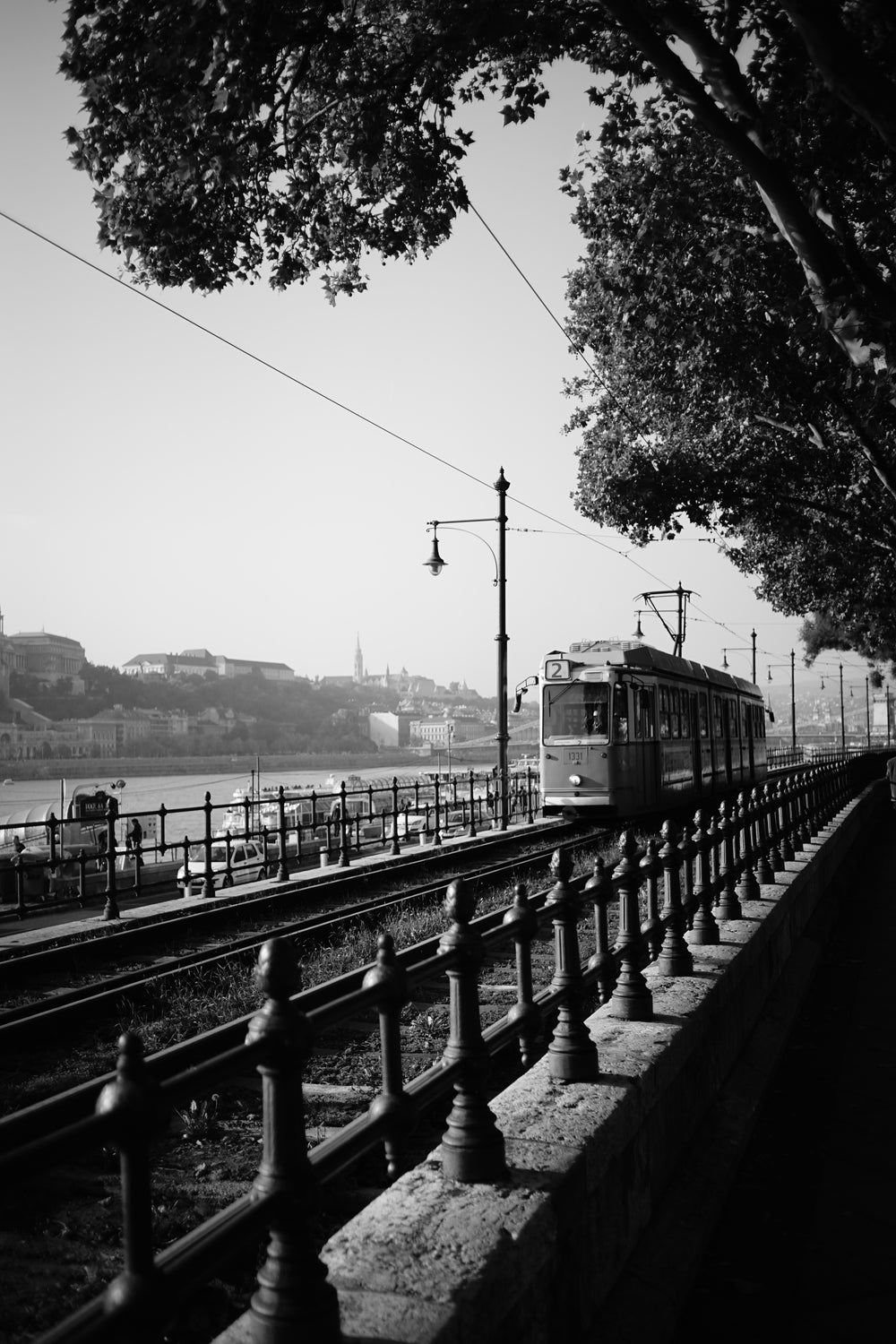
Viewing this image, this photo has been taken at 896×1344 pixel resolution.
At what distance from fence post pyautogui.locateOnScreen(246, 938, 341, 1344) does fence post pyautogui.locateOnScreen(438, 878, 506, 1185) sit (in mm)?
898

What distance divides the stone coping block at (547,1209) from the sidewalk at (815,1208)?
1.02 ft

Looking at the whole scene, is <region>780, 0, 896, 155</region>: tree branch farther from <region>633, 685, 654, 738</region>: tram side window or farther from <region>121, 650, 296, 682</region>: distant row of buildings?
<region>121, 650, 296, 682</region>: distant row of buildings

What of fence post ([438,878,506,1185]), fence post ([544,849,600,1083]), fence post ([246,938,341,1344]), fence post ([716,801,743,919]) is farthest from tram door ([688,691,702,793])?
fence post ([246,938,341,1344])

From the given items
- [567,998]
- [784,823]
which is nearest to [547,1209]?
[567,998]

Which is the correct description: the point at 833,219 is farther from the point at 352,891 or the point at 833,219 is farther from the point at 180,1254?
the point at 352,891

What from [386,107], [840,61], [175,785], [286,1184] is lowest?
[175,785]

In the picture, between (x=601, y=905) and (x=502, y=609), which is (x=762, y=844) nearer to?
(x=601, y=905)

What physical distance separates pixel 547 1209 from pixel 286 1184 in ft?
3.26

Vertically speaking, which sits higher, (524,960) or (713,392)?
(713,392)

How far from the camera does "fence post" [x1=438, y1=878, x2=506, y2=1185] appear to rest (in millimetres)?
2918

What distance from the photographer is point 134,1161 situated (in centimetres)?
164

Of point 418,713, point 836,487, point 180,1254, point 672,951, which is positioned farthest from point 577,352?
point 418,713

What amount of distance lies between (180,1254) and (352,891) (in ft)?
43.5

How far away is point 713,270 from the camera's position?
1233cm
